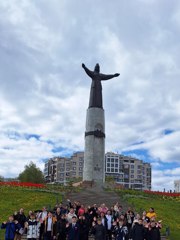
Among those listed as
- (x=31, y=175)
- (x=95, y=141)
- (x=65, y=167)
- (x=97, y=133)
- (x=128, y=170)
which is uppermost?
(x=65, y=167)

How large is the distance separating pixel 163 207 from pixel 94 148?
12.5 m

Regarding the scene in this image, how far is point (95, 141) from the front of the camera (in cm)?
4241

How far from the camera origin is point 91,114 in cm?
4319

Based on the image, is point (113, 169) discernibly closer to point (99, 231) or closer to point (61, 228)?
point (61, 228)

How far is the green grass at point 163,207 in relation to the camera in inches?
988

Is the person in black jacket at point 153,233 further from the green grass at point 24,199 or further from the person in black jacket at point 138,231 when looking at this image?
the green grass at point 24,199

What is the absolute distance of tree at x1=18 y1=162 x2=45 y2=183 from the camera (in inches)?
2665

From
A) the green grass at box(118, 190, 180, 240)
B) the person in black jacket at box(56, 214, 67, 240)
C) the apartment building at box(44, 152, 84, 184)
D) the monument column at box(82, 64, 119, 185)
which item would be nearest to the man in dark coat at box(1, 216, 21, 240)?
the person in black jacket at box(56, 214, 67, 240)

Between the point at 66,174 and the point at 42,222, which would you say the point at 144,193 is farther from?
the point at 66,174

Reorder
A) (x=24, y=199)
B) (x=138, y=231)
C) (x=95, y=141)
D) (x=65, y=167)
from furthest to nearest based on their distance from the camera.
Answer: (x=65, y=167)
(x=95, y=141)
(x=24, y=199)
(x=138, y=231)

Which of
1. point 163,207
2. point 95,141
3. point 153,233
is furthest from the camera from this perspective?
point 95,141

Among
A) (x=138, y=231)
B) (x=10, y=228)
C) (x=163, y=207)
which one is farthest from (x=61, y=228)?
(x=163, y=207)

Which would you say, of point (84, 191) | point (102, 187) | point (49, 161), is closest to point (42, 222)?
point (84, 191)

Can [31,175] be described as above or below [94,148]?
below
